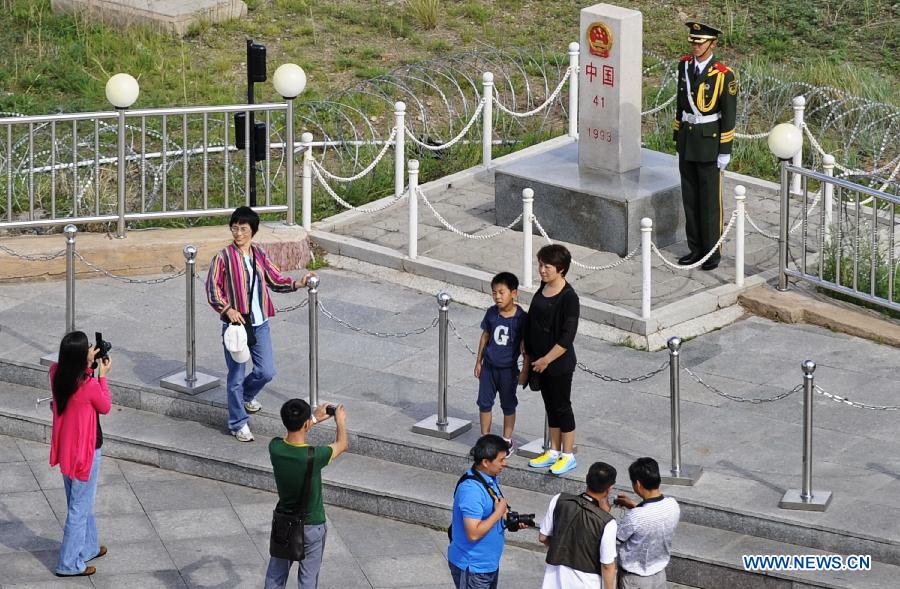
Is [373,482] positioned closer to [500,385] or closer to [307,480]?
[500,385]

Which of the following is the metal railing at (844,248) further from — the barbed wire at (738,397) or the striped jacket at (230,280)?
the striped jacket at (230,280)

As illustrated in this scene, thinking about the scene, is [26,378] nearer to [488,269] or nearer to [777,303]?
[488,269]

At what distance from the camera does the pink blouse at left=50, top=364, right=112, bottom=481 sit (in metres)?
10.2

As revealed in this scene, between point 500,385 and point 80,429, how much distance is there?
8.70ft

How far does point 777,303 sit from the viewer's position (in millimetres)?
14188

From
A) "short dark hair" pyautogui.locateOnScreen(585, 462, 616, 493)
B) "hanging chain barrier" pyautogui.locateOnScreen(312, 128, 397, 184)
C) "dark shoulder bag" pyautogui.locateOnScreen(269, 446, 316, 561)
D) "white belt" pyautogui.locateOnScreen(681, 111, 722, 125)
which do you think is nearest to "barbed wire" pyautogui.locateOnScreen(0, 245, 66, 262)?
"hanging chain barrier" pyautogui.locateOnScreen(312, 128, 397, 184)

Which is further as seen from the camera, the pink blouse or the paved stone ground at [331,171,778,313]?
the paved stone ground at [331,171,778,313]

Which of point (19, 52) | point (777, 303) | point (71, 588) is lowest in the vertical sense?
point (71, 588)

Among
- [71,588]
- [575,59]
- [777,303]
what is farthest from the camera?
[575,59]

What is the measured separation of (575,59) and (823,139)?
2.64 meters

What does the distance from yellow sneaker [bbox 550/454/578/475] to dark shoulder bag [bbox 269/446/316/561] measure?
226cm

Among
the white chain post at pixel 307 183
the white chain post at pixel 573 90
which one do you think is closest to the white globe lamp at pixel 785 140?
the white chain post at pixel 573 90

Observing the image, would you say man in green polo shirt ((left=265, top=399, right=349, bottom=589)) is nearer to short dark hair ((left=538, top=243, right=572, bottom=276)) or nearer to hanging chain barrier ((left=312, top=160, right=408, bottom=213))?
short dark hair ((left=538, top=243, right=572, bottom=276))

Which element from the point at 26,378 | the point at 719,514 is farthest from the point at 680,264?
the point at 26,378
